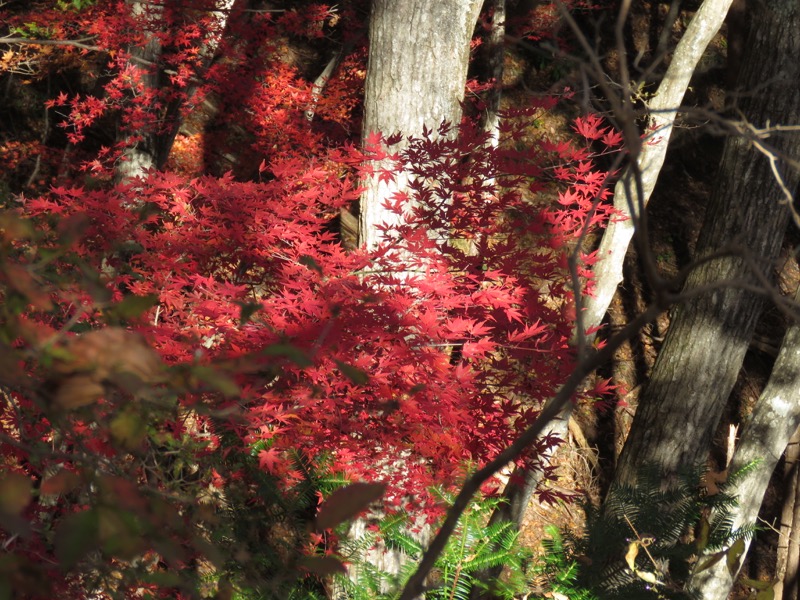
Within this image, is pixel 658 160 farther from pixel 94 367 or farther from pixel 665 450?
pixel 94 367

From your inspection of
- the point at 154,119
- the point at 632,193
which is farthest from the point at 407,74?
the point at 154,119

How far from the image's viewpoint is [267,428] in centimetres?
246

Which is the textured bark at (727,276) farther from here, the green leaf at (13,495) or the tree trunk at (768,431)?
the green leaf at (13,495)

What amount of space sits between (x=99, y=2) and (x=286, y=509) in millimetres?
3786

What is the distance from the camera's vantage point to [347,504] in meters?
1.06

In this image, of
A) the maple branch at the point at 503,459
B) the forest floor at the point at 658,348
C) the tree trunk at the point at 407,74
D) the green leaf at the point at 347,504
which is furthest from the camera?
the forest floor at the point at 658,348

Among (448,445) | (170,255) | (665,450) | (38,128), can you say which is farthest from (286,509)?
(38,128)

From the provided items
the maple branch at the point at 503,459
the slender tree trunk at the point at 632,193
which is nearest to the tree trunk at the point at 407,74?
the slender tree trunk at the point at 632,193

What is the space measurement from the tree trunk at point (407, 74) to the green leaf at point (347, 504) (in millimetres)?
2612

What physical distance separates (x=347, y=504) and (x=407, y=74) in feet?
9.81

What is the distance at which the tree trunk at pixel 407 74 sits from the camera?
3.66 m

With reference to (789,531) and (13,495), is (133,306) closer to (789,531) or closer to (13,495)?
(13,495)

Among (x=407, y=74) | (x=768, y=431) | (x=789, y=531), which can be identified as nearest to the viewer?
(x=407, y=74)

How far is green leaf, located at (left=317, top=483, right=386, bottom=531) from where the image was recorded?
1053 mm
